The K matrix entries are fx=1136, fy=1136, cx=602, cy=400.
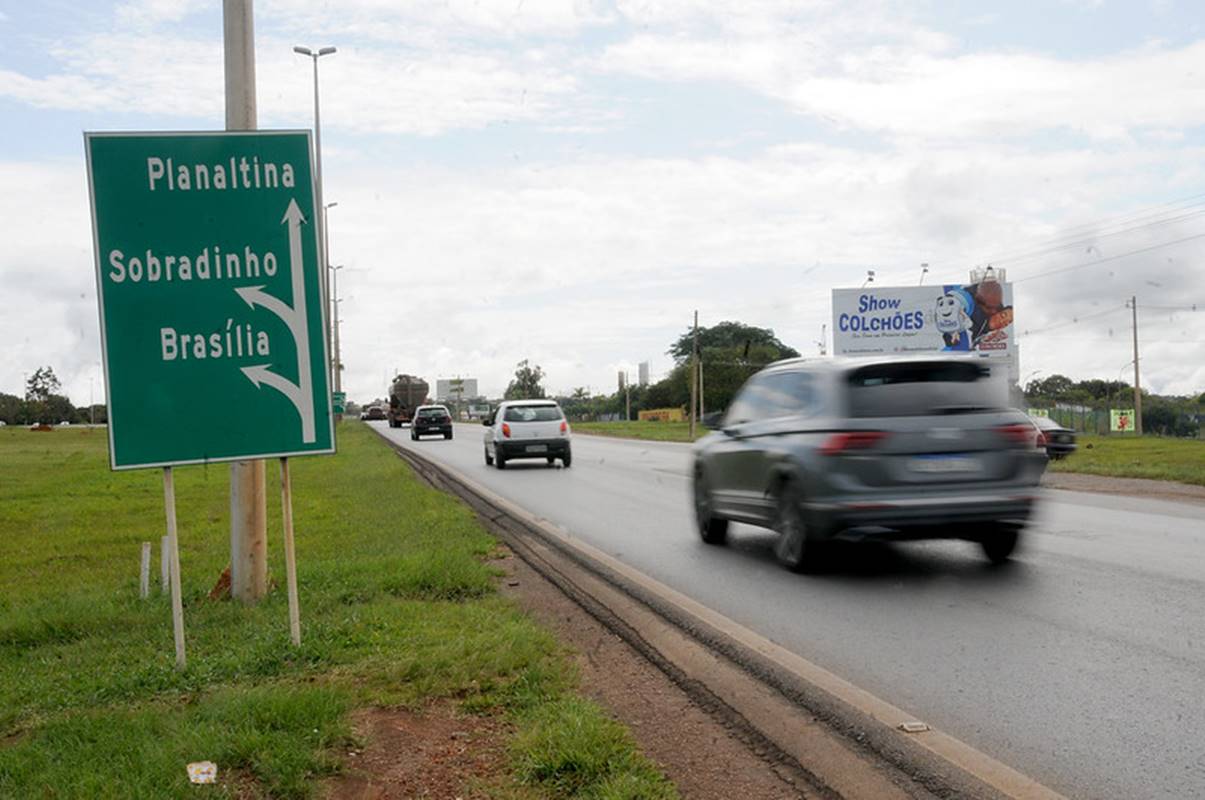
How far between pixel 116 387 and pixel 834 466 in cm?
544

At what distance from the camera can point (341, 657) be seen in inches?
247

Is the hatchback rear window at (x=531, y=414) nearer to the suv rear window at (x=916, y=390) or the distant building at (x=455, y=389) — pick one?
the suv rear window at (x=916, y=390)

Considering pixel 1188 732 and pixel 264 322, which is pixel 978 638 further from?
pixel 264 322

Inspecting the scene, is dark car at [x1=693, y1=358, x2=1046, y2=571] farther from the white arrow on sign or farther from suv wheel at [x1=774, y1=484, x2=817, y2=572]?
the white arrow on sign

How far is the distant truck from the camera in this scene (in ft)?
255

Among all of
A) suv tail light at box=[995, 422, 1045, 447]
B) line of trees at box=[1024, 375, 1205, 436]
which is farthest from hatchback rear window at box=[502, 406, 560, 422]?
line of trees at box=[1024, 375, 1205, 436]

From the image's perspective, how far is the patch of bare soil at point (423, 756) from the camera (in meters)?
4.32

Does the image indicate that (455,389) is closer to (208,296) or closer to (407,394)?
(407,394)

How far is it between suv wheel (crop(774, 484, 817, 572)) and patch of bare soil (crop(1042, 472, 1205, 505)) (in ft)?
30.7

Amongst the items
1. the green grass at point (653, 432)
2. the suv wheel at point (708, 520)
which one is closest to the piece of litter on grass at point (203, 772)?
the suv wheel at point (708, 520)

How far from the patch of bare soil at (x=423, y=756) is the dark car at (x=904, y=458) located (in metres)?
4.66

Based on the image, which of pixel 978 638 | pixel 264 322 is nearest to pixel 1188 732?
pixel 978 638

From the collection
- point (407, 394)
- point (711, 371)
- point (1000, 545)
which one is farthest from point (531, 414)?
point (711, 371)

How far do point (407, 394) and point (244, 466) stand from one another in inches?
2790
